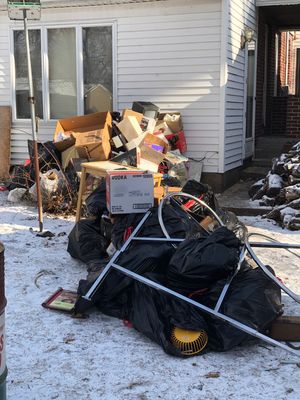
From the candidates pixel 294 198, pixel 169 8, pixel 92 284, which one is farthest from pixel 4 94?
pixel 92 284

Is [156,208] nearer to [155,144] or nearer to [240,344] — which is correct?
[240,344]

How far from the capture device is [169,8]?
26.3ft

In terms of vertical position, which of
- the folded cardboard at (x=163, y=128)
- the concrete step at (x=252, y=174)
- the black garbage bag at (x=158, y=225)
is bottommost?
the concrete step at (x=252, y=174)

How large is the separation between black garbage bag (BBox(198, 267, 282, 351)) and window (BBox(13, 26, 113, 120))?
18.8ft

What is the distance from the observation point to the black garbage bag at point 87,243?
190 inches

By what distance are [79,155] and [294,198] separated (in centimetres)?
305

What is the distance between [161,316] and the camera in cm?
342

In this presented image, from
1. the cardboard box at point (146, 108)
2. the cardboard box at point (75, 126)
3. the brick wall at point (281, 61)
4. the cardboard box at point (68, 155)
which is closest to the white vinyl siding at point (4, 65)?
the cardboard box at point (75, 126)

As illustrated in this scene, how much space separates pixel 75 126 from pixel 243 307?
527 centimetres

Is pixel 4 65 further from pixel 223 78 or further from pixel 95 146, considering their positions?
pixel 223 78

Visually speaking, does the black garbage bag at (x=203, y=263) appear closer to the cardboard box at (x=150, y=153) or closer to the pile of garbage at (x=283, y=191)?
the pile of garbage at (x=283, y=191)

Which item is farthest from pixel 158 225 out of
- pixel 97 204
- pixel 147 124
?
pixel 147 124

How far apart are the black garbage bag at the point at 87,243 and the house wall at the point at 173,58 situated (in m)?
3.76

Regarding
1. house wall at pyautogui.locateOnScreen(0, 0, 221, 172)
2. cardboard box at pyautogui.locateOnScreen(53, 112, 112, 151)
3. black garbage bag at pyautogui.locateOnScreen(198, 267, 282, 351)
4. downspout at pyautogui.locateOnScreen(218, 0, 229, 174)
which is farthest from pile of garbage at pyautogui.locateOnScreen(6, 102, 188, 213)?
black garbage bag at pyautogui.locateOnScreen(198, 267, 282, 351)
